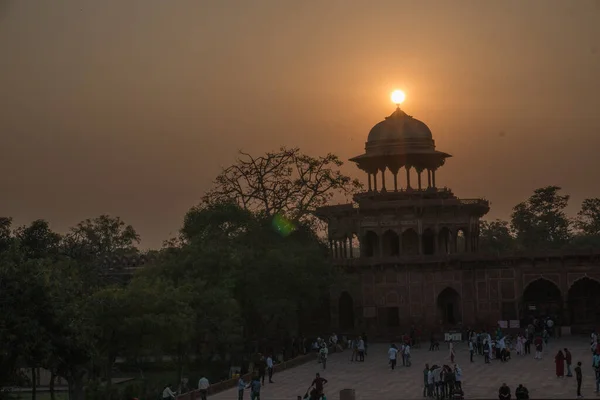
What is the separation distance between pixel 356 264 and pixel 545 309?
1096 centimetres

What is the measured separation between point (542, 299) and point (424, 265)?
7.26 m

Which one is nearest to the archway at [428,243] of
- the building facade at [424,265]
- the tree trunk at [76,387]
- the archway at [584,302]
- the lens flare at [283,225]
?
the building facade at [424,265]

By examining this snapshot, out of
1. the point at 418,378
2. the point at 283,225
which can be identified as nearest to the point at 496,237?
the point at 283,225

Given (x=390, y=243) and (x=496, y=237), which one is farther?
(x=496, y=237)

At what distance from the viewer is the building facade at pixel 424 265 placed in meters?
64.2

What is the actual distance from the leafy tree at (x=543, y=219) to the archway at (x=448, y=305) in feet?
111

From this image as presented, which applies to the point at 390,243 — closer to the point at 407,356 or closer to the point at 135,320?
the point at 407,356

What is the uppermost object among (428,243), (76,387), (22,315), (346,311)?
(428,243)

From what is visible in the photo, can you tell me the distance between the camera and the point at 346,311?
6856cm

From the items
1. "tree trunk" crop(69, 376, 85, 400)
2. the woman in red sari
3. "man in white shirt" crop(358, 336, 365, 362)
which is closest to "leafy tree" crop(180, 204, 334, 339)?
"man in white shirt" crop(358, 336, 365, 362)

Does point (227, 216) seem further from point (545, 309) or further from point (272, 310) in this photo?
point (545, 309)

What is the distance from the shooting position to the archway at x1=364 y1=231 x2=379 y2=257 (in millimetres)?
70312

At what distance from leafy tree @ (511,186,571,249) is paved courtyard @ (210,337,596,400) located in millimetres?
45288

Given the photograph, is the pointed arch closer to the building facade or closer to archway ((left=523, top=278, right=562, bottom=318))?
the building facade
